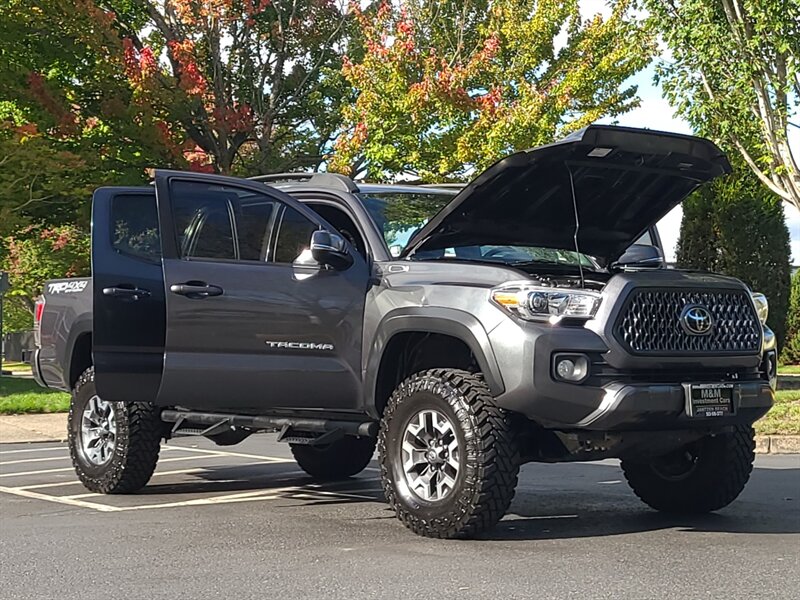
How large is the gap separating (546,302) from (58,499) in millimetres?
4024

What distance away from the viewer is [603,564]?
5.62 m

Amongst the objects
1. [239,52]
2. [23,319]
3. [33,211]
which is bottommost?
[23,319]

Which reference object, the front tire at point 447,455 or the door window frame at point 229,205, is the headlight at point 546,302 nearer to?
the front tire at point 447,455

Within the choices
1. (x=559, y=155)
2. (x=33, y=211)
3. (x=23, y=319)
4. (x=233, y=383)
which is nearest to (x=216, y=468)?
(x=233, y=383)

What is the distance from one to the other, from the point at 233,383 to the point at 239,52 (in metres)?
17.4

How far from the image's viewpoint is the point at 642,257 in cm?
788

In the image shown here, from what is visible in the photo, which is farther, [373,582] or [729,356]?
[729,356]

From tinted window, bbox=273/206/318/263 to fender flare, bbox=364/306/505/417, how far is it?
87cm

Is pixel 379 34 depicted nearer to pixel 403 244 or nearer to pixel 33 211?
pixel 33 211

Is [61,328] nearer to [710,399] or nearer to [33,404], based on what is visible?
[710,399]

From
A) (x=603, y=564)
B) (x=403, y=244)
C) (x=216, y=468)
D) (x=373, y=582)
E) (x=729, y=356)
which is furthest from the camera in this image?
(x=216, y=468)

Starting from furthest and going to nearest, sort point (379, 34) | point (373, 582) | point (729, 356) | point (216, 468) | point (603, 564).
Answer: point (379, 34), point (216, 468), point (729, 356), point (603, 564), point (373, 582)

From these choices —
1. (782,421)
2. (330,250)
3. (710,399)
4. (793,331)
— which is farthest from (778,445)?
(793,331)

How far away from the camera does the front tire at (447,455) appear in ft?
20.0
